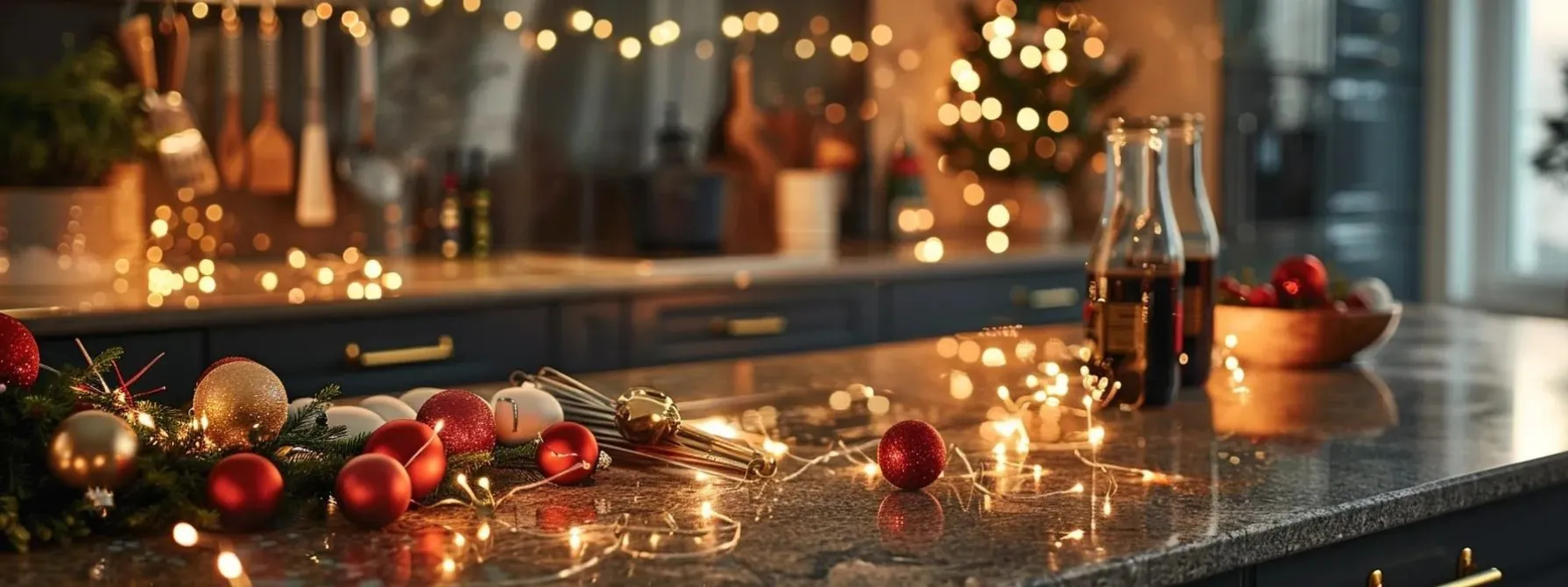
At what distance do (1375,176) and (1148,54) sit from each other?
2.59 feet

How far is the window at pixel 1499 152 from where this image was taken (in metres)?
4.36

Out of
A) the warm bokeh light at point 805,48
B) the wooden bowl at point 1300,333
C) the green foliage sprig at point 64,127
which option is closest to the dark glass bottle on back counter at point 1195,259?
the wooden bowl at point 1300,333

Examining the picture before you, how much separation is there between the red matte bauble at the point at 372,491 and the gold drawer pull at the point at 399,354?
60.0 inches

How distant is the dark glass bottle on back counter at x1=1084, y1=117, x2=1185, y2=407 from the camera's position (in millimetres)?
1483

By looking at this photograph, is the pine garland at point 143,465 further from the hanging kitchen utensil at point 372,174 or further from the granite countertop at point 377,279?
the hanging kitchen utensil at point 372,174

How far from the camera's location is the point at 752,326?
2990 mm

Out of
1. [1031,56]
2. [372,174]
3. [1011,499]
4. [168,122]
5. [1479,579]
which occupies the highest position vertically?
[1031,56]

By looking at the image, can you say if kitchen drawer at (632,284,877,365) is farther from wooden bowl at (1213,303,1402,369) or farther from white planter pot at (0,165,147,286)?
wooden bowl at (1213,303,1402,369)

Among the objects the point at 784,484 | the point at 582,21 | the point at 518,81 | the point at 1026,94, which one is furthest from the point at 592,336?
the point at 1026,94

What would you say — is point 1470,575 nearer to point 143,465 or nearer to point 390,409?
point 390,409

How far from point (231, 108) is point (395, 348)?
0.83 m

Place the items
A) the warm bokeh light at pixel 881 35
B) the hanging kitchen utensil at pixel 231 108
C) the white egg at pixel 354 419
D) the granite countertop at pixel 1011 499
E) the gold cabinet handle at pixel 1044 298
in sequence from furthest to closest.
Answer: the warm bokeh light at pixel 881 35
the gold cabinet handle at pixel 1044 298
the hanging kitchen utensil at pixel 231 108
the white egg at pixel 354 419
the granite countertop at pixel 1011 499

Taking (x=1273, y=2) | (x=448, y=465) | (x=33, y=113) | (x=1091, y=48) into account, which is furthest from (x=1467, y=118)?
(x=448, y=465)

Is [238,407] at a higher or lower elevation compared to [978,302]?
higher
